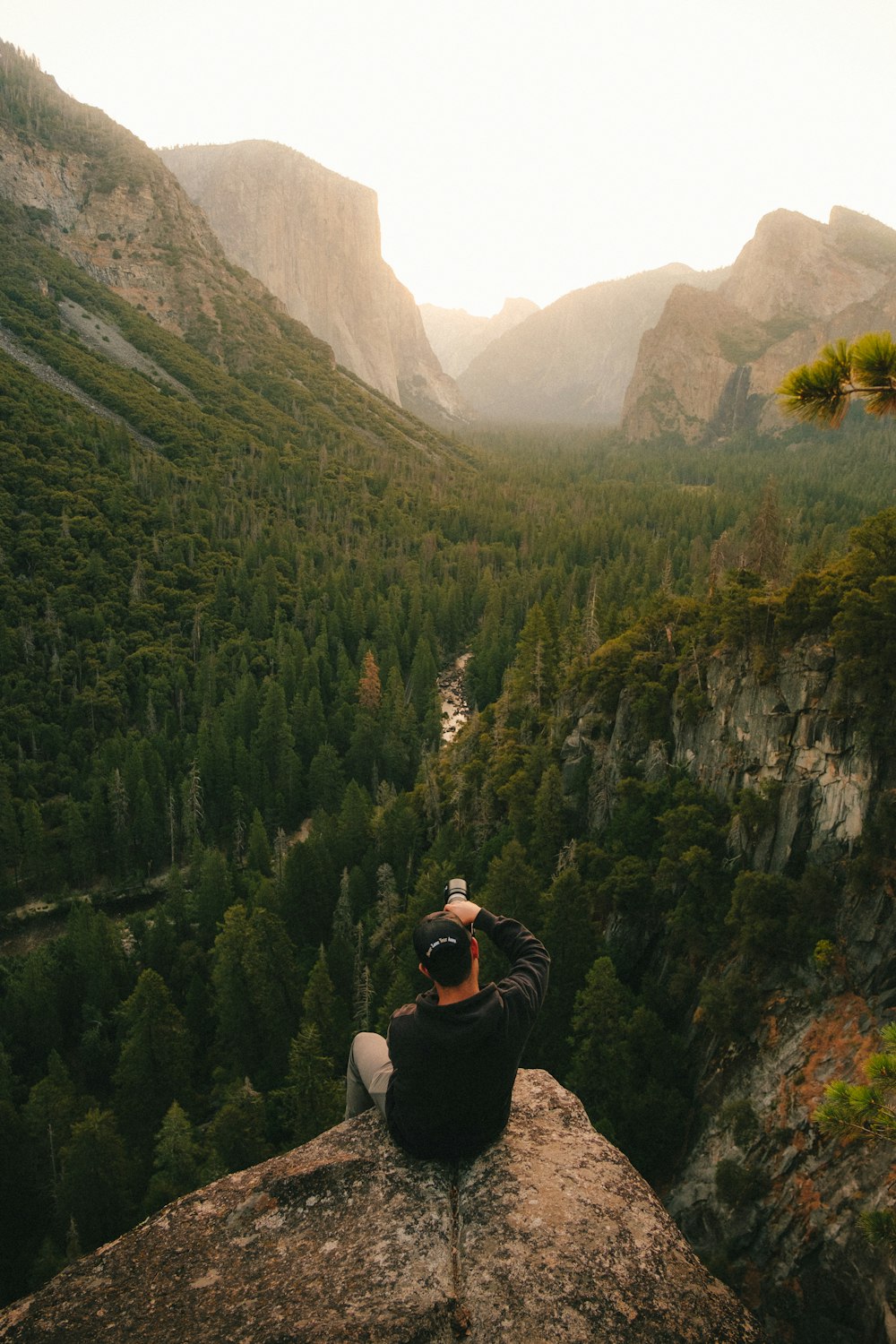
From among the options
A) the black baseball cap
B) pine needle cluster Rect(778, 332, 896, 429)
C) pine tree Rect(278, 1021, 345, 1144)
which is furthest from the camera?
pine tree Rect(278, 1021, 345, 1144)

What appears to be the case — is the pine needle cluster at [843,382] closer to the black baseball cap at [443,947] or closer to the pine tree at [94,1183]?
the black baseball cap at [443,947]

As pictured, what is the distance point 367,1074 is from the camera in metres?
6.89

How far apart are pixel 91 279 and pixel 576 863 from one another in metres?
187

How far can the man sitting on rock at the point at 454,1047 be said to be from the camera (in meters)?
5.59

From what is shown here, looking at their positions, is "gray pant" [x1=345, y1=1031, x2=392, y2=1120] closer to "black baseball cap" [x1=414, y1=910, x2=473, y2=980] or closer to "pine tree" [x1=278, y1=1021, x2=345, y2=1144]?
"black baseball cap" [x1=414, y1=910, x2=473, y2=980]

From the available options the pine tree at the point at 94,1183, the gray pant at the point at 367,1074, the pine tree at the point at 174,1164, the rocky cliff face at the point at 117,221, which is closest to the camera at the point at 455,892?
the gray pant at the point at 367,1074

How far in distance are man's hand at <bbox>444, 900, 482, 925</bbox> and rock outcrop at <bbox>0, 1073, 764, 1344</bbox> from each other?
1977mm

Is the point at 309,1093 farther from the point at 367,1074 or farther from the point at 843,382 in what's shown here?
the point at 843,382

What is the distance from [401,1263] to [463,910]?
2523 mm

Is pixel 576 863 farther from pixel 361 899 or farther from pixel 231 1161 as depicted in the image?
pixel 231 1161

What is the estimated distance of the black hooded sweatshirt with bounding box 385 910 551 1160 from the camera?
557 centimetres

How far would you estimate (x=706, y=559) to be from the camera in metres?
104

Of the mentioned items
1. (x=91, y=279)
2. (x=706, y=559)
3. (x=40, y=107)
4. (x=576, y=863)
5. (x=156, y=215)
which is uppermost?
(x=40, y=107)

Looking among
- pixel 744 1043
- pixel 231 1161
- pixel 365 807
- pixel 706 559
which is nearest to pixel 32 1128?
pixel 231 1161
